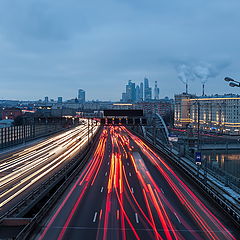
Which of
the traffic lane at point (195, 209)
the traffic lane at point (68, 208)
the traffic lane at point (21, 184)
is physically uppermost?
the traffic lane at point (21, 184)

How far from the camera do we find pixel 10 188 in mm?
23984

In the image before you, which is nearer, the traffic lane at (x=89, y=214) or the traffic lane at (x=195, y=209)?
the traffic lane at (x=89, y=214)

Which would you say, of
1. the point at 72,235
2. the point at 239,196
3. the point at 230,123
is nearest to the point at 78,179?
the point at 72,235

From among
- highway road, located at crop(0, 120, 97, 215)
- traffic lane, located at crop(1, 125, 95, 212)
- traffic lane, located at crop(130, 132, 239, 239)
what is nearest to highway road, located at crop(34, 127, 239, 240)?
traffic lane, located at crop(130, 132, 239, 239)

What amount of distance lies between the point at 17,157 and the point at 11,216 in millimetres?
26175

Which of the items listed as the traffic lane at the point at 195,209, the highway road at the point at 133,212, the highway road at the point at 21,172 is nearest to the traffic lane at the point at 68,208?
the highway road at the point at 133,212

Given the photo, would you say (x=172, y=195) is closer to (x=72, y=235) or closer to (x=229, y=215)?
(x=229, y=215)

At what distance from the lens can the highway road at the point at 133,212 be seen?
15.2 m

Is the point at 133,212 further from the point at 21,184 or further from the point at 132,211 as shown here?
the point at 21,184

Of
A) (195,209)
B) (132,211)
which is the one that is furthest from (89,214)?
(195,209)

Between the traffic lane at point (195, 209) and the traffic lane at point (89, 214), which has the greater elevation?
the traffic lane at point (89, 214)

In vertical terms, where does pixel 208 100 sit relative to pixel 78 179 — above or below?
above

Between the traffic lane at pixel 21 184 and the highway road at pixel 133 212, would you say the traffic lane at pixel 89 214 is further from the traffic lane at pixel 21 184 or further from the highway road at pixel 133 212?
the traffic lane at pixel 21 184

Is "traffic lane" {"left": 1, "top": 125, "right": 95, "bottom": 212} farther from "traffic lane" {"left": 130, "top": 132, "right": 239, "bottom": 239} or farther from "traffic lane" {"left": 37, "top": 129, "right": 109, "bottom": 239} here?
"traffic lane" {"left": 130, "top": 132, "right": 239, "bottom": 239}
